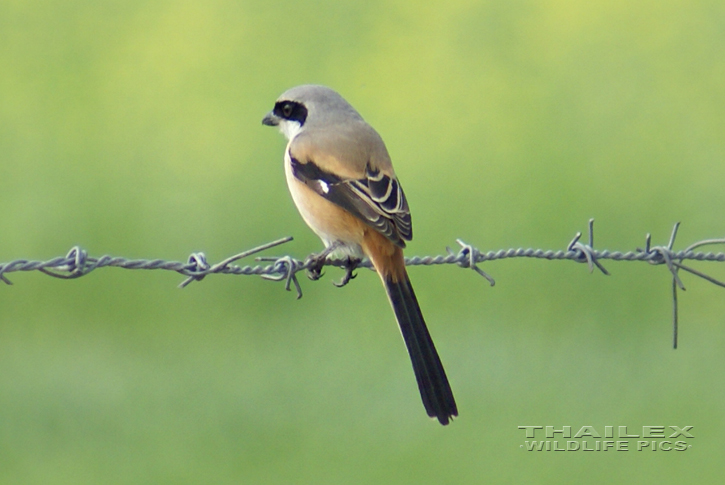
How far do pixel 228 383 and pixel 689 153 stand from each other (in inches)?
148

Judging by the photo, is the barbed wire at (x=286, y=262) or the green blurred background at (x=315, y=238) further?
the green blurred background at (x=315, y=238)

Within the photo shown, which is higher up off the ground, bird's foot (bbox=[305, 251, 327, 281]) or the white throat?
the white throat

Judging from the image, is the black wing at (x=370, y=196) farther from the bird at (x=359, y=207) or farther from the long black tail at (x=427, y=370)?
the long black tail at (x=427, y=370)

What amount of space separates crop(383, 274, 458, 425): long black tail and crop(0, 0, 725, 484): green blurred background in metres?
1.35

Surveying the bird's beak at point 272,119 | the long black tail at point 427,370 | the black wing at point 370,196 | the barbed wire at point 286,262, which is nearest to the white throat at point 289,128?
the bird's beak at point 272,119

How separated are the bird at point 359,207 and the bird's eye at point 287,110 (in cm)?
10

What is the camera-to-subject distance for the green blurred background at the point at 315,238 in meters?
5.07

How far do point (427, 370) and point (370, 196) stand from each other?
74 centimetres

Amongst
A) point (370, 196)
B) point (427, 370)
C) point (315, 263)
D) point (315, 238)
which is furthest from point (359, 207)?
point (315, 238)

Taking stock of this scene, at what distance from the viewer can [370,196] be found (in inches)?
154

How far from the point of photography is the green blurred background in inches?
199

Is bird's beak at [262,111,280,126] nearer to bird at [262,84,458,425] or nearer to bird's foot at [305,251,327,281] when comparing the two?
bird at [262,84,458,425]

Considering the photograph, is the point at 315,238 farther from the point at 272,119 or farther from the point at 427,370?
the point at 427,370

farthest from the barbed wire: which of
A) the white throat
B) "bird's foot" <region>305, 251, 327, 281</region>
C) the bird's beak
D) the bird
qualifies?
the bird's beak
